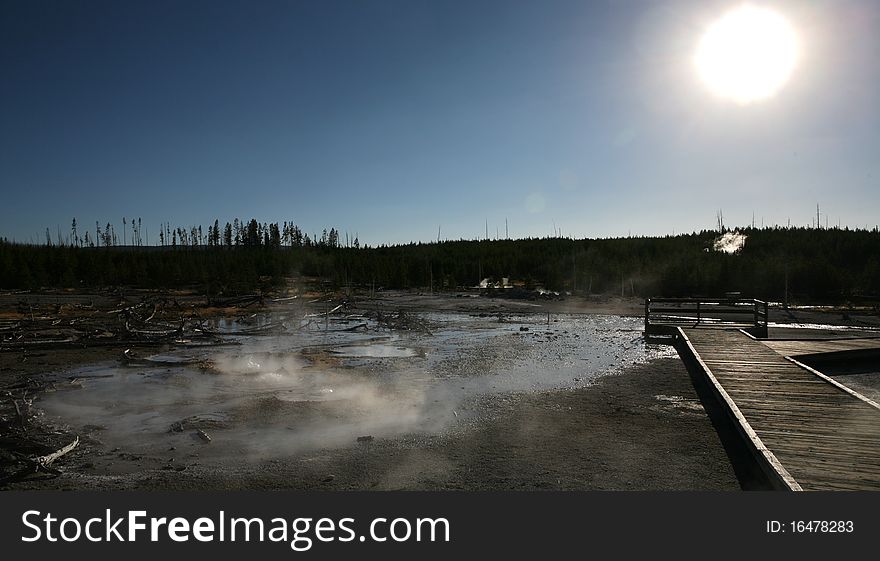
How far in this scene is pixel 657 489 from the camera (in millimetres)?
6766

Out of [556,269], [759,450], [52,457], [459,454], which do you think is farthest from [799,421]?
[556,269]

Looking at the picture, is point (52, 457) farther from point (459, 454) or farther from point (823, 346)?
point (823, 346)

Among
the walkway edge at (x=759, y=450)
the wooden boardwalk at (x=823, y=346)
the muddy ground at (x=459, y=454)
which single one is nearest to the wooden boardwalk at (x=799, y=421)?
the walkway edge at (x=759, y=450)

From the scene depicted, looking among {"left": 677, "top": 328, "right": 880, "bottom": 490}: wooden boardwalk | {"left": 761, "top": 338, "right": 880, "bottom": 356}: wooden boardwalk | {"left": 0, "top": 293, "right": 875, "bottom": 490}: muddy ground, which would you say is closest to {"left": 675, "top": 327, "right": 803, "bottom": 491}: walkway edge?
{"left": 677, "top": 328, "right": 880, "bottom": 490}: wooden boardwalk

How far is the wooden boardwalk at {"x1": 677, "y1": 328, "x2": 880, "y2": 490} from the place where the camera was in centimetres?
601

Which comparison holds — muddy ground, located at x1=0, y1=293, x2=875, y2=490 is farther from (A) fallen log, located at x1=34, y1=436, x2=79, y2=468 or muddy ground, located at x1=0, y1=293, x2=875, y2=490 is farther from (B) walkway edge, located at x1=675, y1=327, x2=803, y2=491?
(B) walkway edge, located at x1=675, y1=327, x2=803, y2=491

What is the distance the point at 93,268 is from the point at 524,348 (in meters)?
60.8

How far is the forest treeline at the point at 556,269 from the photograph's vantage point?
5141 cm

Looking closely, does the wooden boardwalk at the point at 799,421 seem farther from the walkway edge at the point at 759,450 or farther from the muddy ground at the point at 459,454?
the muddy ground at the point at 459,454

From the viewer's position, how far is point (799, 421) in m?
8.01

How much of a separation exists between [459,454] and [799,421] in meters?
4.76

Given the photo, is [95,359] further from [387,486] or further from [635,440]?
[635,440]

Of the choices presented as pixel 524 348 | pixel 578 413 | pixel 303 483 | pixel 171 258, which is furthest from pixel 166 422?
pixel 171 258

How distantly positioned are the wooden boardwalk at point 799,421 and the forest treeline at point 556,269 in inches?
1307
